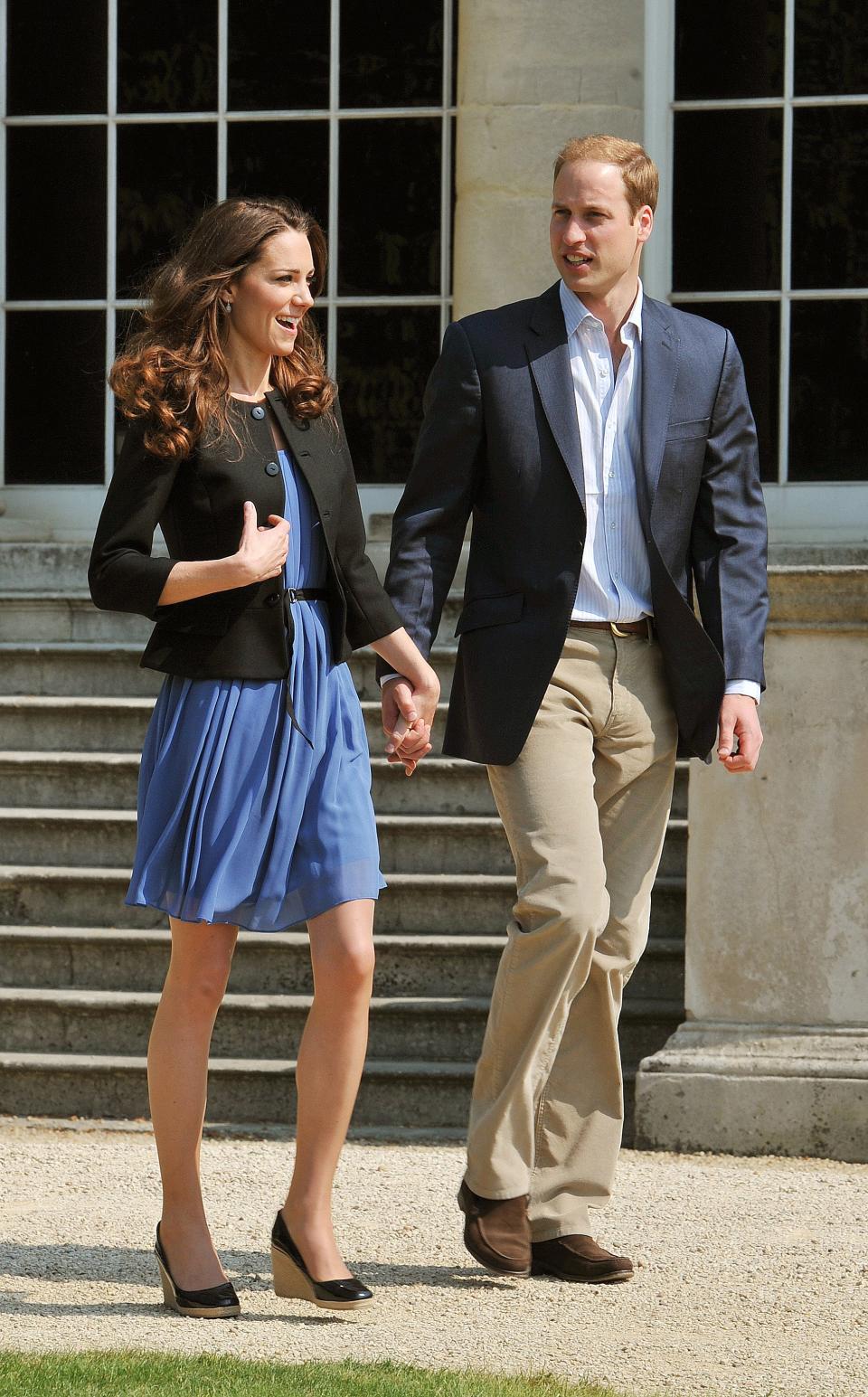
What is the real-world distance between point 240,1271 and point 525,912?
98 cm

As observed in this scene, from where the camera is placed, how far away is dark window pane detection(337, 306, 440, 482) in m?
8.48

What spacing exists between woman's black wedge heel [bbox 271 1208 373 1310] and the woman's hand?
1.25 metres

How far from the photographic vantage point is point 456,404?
4.25 metres

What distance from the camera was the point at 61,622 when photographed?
316 inches

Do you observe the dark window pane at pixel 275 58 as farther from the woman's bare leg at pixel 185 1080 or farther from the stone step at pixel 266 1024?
the woman's bare leg at pixel 185 1080

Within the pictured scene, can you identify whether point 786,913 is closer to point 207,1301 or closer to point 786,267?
point 207,1301

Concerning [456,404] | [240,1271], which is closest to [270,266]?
[456,404]

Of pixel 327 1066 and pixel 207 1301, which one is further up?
pixel 327 1066

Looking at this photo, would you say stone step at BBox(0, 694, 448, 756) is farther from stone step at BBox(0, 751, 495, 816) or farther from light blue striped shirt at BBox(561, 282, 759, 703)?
light blue striped shirt at BBox(561, 282, 759, 703)

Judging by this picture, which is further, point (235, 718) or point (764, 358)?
point (764, 358)

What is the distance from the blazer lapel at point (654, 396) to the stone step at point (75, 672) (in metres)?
3.38

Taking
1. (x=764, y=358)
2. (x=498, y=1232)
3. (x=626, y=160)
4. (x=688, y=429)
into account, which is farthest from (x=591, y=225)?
(x=764, y=358)

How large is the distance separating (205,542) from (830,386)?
4717mm

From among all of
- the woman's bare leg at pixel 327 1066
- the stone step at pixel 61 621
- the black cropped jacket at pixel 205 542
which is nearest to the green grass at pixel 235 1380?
the woman's bare leg at pixel 327 1066
